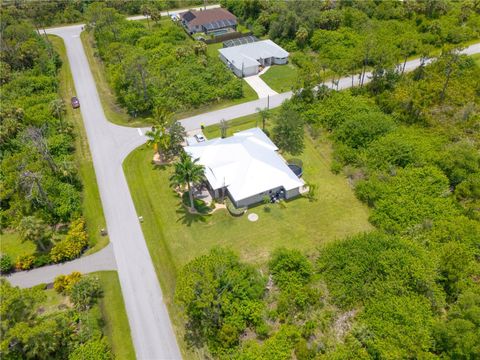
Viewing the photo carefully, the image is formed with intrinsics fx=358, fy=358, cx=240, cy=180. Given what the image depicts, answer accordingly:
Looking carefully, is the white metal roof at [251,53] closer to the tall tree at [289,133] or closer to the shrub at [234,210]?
the tall tree at [289,133]

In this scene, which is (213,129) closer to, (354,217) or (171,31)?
(354,217)

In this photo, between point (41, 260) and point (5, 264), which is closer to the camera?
point (5, 264)

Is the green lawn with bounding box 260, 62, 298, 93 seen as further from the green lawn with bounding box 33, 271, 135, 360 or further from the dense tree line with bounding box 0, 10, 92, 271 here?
the green lawn with bounding box 33, 271, 135, 360

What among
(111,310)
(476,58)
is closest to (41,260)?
(111,310)

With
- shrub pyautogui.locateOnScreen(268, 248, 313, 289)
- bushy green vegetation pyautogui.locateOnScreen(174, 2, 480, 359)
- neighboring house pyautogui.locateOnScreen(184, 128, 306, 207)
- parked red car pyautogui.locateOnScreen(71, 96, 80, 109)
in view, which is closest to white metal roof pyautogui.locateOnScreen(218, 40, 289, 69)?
bushy green vegetation pyautogui.locateOnScreen(174, 2, 480, 359)

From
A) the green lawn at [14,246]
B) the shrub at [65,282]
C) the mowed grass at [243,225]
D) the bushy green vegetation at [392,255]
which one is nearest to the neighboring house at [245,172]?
the mowed grass at [243,225]

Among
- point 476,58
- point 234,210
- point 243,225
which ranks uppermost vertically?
point 476,58

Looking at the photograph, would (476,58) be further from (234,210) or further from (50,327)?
(50,327)
